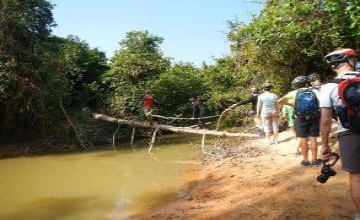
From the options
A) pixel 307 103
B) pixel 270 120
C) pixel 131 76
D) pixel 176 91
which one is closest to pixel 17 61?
pixel 131 76

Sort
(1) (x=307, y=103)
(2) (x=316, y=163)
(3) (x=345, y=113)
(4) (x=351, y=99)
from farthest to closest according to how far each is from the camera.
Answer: (2) (x=316, y=163) → (1) (x=307, y=103) → (3) (x=345, y=113) → (4) (x=351, y=99)

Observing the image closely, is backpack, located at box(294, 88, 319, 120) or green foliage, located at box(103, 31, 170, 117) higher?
green foliage, located at box(103, 31, 170, 117)

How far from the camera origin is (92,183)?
1072 centimetres

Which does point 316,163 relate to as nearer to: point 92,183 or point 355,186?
point 355,186

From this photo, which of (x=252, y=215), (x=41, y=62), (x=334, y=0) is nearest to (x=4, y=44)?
(x=41, y=62)

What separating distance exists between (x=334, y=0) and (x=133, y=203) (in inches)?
227

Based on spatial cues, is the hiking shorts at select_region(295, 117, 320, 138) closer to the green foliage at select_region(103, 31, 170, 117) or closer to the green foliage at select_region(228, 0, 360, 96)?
the green foliage at select_region(228, 0, 360, 96)

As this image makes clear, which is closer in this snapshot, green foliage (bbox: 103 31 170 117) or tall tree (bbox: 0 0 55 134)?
tall tree (bbox: 0 0 55 134)

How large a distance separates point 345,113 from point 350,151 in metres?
0.36

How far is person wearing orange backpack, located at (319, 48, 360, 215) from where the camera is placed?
3.83 m

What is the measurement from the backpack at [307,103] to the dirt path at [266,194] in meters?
1.00

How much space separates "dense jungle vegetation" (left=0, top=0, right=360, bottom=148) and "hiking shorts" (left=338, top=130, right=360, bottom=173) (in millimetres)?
5005

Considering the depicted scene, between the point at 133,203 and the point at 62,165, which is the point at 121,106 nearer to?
the point at 62,165

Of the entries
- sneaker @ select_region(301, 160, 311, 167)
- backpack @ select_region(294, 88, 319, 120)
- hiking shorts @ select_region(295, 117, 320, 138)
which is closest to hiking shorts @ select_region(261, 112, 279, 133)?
sneaker @ select_region(301, 160, 311, 167)
